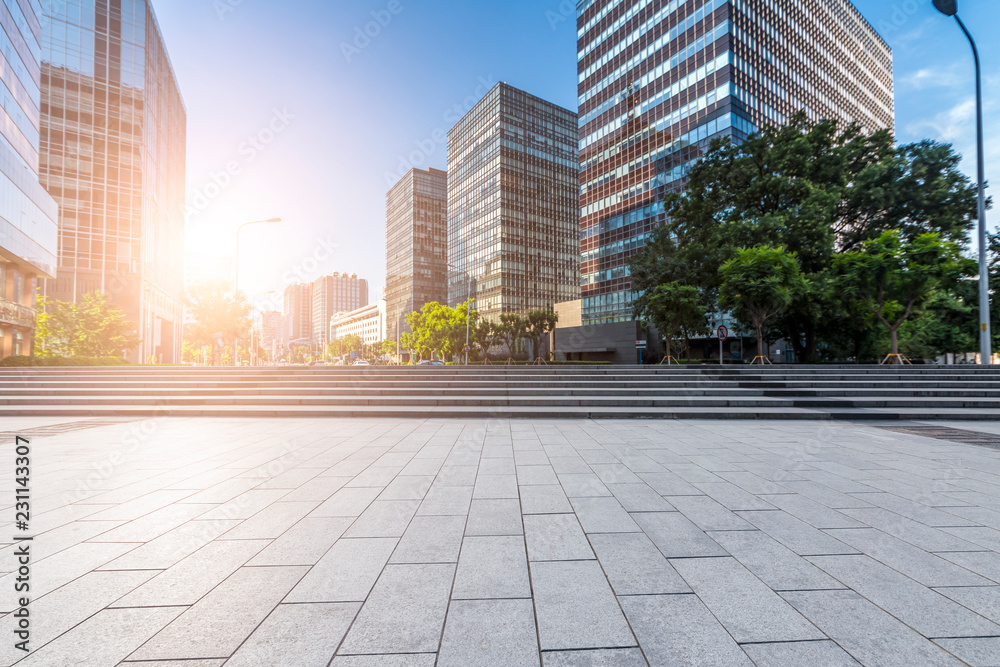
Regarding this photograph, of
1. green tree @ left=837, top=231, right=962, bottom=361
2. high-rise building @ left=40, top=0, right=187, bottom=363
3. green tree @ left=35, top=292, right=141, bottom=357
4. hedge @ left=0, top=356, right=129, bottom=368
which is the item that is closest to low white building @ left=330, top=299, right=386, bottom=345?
high-rise building @ left=40, top=0, right=187, bottom=363

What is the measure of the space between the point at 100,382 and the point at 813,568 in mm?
21881

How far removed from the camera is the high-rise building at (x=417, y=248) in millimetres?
121188

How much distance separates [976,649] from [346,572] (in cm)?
383

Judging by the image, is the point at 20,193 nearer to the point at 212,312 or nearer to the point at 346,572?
the point at 212,312

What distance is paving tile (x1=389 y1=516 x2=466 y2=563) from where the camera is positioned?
3451mm

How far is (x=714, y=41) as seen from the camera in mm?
50406

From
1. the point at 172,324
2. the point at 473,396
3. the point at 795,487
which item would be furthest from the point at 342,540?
the point at 172,324

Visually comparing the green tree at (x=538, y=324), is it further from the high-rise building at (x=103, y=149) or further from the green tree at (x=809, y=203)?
the high-rise building at (x=103, y=149)

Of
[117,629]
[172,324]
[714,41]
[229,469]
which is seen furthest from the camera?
[172,324]

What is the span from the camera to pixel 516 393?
13.9 meters

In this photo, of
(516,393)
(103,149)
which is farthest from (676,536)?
(103,149)

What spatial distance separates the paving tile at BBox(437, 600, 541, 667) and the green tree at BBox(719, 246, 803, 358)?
933 inches

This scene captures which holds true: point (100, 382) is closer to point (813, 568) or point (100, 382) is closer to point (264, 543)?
point (264, 543)

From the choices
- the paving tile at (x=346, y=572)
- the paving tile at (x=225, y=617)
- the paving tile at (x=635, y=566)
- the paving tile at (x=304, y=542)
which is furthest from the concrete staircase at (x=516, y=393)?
the paving tile at (x=225, y=617)
